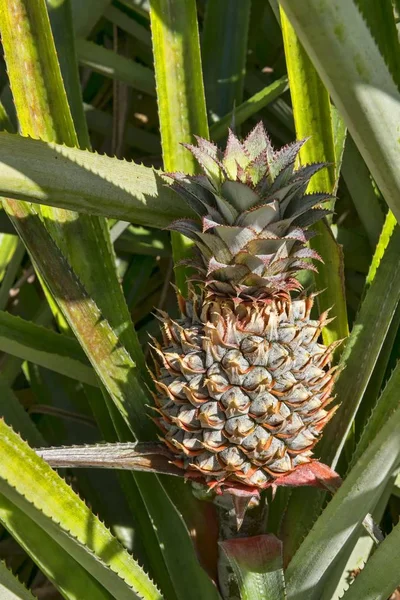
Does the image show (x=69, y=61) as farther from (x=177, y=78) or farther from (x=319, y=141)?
(x=319, y=141)

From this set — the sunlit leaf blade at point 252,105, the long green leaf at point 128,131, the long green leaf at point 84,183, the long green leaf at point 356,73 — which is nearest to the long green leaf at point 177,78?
the long green leaf at point 84,183

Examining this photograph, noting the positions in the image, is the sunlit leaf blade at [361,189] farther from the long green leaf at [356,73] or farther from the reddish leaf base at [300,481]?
the long green leaf at [356,73]

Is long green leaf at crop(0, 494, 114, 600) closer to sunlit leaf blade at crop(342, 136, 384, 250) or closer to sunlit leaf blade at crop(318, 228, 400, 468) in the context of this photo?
sunlit leaf blade at crop(318, 228, 400, 468)

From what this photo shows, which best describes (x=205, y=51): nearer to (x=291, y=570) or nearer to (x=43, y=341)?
(x=43, y=341)

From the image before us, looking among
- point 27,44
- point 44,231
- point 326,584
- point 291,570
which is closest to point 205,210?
point 44,231

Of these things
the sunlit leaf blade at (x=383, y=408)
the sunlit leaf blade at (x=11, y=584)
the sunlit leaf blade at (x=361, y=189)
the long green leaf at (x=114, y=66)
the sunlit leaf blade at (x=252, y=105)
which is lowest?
the sunlit leaf blade at (x=11, y=584)

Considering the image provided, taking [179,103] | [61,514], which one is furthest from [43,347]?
[179,103]

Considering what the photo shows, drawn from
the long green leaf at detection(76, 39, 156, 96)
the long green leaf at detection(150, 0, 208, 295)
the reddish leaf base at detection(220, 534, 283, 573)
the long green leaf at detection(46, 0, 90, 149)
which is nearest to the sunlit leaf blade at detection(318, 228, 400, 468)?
the reddish leaf base at detection(220, 534, 283, 573)

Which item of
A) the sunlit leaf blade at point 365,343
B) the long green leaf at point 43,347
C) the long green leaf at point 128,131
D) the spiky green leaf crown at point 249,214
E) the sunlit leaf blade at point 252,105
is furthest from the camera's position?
the long green leaf at point 128,131
